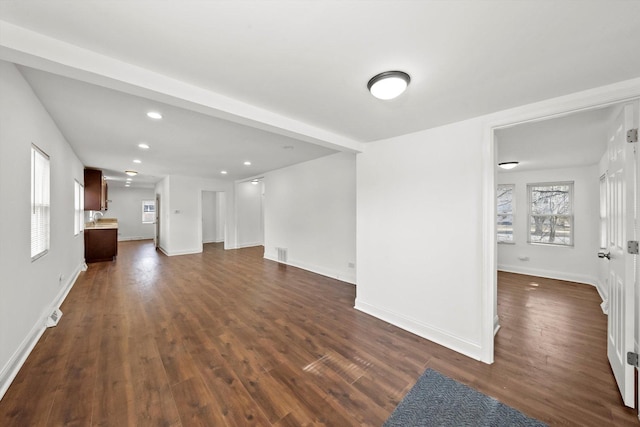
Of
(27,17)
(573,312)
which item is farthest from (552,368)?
(27,17)

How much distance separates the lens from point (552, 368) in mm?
2148

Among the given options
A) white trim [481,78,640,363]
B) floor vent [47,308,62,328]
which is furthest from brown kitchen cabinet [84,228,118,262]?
white trim [481,78,640,363]

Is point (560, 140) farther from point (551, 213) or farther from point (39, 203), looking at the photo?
point (39, 203)

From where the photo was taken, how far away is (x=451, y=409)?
1718 millimetres

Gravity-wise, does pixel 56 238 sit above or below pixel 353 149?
below

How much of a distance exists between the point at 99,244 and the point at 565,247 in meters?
10.8

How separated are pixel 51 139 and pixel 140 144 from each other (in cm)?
102

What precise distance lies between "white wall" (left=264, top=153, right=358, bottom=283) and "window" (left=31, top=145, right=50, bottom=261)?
3.97 m

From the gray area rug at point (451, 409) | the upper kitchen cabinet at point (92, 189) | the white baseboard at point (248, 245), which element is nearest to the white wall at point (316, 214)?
the white baseboard at point (248, 245)

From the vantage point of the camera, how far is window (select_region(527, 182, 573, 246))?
5043mm

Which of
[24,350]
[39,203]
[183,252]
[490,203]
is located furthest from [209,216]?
[490,203]

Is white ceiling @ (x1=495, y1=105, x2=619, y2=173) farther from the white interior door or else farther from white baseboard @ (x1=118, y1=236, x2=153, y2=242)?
white baseboard @ (x1=118, y1=236, x2=153, y2=242)

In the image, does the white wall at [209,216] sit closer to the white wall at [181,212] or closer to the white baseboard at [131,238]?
the white wall at [181,212]

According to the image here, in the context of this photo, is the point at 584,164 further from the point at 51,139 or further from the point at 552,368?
the point at 51,139
